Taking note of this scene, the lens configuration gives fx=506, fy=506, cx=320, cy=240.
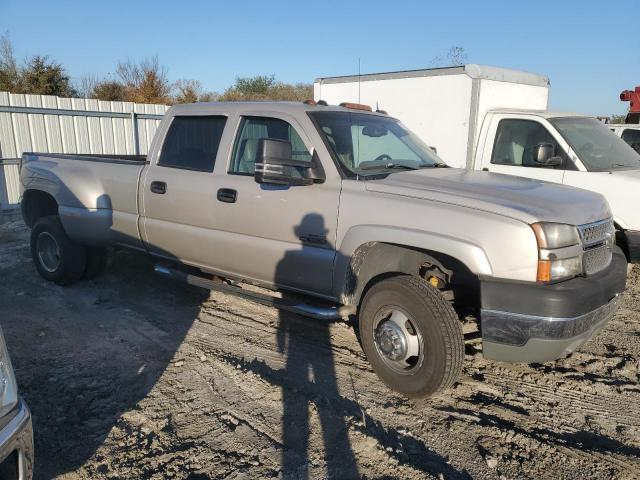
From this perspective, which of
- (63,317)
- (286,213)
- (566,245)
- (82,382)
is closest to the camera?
(566,245)

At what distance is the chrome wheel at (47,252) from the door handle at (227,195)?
2636 millimetres

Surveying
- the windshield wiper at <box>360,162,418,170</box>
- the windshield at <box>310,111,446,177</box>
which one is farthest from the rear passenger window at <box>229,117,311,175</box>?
the windshield wiper at <box>360,162,418,170</box>

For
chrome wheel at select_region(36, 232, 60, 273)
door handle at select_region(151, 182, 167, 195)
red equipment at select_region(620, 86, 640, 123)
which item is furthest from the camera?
red equipment at select_region(620, 86, 640, 123)

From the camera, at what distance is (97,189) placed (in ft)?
17.5

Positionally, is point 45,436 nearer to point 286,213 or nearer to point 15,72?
point 286,213

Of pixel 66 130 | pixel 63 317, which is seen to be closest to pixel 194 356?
pixel 63 317

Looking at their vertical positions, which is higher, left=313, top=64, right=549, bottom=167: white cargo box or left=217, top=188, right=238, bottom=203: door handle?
left=313, top=64, right=549, bottom=167: white cargo box

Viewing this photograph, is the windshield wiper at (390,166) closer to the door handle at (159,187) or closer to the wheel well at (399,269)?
the wheel well at (399,269)

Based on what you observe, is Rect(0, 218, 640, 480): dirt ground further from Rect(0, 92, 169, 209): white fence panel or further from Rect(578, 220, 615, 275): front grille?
Rect(0, 92, 169, 209): white fence panel

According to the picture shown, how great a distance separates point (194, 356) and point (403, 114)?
509cm

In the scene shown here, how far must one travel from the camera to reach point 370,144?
4.30 meters

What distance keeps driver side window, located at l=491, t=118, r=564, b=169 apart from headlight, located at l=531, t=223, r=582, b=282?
339 cm

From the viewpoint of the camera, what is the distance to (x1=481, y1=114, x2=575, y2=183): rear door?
612 cm

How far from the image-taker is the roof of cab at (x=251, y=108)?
4.25 meters
